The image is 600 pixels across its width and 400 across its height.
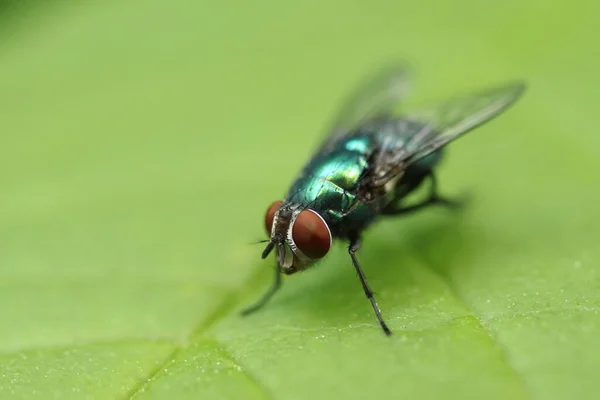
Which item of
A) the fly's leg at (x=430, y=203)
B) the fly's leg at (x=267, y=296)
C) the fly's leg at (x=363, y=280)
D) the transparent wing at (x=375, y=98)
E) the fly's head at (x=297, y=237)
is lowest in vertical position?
the fly's leg at (x=267, y=296)

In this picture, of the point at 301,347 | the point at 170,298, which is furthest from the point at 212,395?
the point at 170,298

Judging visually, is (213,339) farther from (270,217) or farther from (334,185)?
(334,185)

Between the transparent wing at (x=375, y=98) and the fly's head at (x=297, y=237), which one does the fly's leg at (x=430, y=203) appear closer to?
the transparent wing at (x=375, y=98)

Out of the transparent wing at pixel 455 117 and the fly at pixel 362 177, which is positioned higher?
the transparent wing at pixel 455 117

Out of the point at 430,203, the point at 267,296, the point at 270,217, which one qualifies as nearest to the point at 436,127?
the point at 430,203

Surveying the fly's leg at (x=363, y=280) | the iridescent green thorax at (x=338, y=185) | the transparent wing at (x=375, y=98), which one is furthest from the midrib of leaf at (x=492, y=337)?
the transparent wing at (x=375, y=98)

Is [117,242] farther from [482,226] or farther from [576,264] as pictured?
[576,264]
